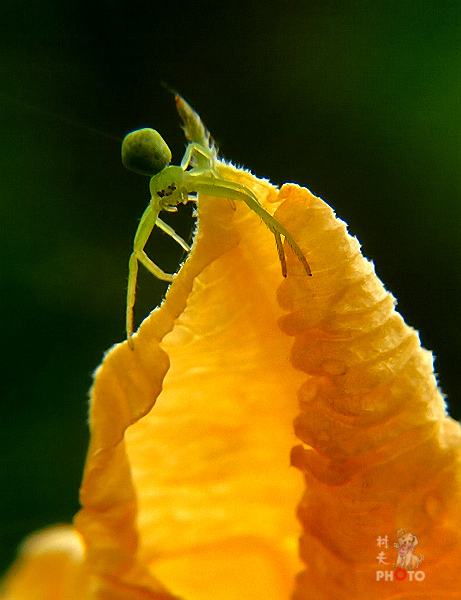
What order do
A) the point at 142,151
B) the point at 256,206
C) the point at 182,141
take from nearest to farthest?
the point at 256,206 → the point at 142,151 → the point at 182,141

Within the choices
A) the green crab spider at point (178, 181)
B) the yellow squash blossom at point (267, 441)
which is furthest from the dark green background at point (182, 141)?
the yellow squash blossom at point (267, 441)

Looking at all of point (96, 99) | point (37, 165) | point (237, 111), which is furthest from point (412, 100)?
point (37, 165)

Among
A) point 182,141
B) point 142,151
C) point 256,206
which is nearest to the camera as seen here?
point 256,206

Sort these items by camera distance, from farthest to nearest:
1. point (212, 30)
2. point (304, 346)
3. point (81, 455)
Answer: point (212, 30) < point (81, 455) < point (304, 346)

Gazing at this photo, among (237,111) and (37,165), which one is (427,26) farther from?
(37,165)
